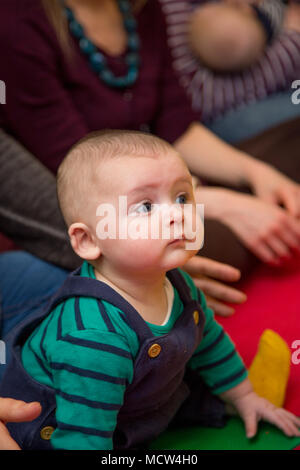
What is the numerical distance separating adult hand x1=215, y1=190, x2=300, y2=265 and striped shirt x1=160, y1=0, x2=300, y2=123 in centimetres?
36

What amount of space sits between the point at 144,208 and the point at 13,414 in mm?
176

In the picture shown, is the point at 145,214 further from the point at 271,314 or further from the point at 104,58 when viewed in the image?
the point at 104,58

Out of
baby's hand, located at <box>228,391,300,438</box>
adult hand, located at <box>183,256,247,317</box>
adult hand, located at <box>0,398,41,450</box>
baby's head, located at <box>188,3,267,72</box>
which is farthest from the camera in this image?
baby's head, located at <box>188,3,267,72</box>

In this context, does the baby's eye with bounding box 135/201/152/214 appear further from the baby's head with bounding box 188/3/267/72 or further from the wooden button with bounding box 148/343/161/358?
the baby's head with bounding box 188/3/267/72

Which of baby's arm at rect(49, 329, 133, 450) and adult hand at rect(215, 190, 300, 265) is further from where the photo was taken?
adult hand at rect(215, 190, 300, 265)

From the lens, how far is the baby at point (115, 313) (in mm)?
394

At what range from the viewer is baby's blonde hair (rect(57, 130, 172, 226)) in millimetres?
402

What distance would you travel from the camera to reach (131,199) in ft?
1.29

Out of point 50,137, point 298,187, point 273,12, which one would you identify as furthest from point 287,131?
point 50,137

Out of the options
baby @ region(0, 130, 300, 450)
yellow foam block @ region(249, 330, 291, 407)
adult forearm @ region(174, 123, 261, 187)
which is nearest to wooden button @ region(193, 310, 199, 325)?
baby @ region(0, 130, 300, 450)

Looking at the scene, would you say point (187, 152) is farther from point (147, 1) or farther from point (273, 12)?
point (273, 12)

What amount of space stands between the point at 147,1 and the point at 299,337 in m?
0.55

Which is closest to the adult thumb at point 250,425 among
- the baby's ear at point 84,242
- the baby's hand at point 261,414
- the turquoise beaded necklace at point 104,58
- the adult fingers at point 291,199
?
the baby's hand at point 261,414

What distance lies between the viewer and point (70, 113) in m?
0.69
